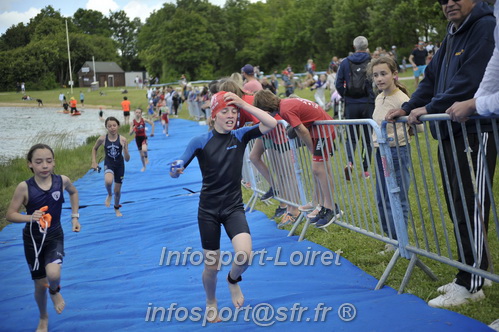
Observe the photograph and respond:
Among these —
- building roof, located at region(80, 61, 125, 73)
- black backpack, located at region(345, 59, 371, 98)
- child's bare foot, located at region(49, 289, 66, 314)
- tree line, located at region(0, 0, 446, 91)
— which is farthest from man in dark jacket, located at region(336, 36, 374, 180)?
building roof, located at region(80, 61, 125, 73)

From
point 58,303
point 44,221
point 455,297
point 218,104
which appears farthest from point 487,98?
point 58,303

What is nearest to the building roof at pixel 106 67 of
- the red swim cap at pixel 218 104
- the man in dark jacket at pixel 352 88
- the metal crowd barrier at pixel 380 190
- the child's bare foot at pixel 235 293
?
the man in dark jacket at pixel 352 88

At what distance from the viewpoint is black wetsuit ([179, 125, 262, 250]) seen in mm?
4656

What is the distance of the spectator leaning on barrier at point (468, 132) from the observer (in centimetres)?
388

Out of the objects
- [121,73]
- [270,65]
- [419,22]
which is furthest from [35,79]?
[121,73]

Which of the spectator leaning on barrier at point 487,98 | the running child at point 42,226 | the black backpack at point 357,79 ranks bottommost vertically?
the running child at point 42,226

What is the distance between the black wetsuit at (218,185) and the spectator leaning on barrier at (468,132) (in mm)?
1569

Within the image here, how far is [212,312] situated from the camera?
14.7ft

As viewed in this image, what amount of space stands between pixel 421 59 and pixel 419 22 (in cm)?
3378

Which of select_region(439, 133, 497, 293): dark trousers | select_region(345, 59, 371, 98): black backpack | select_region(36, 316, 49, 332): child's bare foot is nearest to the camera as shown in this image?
select_region(439, 133, 497, 293): dark trousers

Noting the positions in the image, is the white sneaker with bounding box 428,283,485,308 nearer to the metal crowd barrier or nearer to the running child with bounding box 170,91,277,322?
the metal crowd barrier

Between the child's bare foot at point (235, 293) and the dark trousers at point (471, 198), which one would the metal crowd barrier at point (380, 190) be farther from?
the child's bare foot at point (235, 293)

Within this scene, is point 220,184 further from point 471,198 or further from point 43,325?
point 471,198

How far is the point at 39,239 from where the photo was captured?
4.73 m
